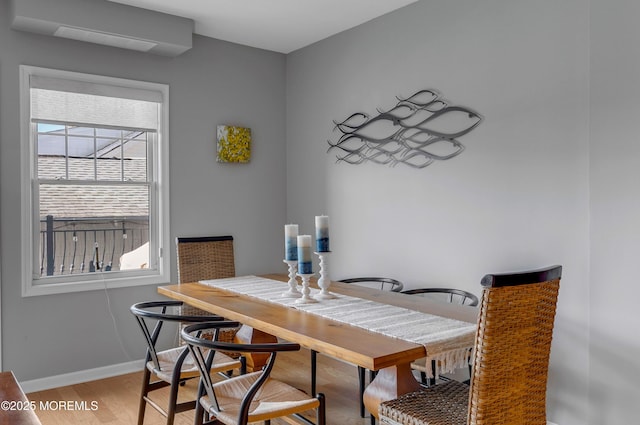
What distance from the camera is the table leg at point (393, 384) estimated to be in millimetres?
2146

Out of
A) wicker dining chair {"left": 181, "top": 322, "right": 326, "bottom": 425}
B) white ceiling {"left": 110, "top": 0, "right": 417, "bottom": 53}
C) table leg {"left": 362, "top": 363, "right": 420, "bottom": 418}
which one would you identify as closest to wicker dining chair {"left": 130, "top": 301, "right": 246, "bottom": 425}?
wicker dining chair {"left": 181, "top": 322, "right": 326, "bottom": 425}

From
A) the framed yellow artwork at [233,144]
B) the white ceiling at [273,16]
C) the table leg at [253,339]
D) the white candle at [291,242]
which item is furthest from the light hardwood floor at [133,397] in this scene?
the white ceiling at [273,16]

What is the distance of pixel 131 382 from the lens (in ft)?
12.1

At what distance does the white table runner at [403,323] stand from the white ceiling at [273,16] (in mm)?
1983

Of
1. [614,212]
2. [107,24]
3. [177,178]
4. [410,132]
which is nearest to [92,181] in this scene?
[177,178]

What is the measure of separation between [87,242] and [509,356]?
315 cm

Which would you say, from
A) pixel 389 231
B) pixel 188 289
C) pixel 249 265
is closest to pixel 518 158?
pixel 389 231

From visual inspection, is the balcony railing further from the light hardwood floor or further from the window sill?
the light hardwood floor

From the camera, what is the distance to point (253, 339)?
3180mm

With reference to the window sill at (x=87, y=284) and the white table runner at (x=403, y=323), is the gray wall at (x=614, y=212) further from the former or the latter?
the window sill at (x=87, y=284)

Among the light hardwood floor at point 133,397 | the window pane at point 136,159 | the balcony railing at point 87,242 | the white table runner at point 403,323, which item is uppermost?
the window pane at point 136,159

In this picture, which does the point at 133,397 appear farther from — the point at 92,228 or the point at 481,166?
the point at 481,166

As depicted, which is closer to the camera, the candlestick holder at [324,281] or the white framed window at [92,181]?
the candlestick holder at [324,281]

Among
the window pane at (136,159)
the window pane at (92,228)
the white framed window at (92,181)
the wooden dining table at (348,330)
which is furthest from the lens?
the window pane at (136,159)
